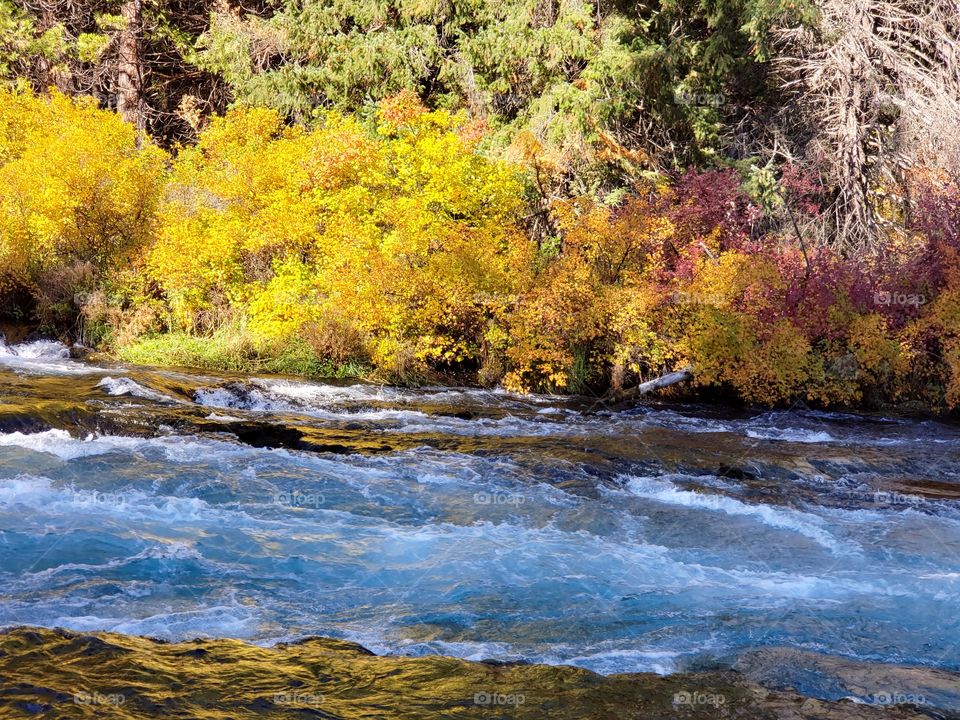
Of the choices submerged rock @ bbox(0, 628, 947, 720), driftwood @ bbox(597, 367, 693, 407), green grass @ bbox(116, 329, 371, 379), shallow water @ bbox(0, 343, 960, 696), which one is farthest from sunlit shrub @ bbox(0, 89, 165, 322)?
submerged rock @ bbox(0, 628, 947, 720)

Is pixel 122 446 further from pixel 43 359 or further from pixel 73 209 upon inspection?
pixel 73 209

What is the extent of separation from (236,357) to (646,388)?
293 inches

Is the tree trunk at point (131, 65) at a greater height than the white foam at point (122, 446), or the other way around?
the tree trunk at point (131, 65)

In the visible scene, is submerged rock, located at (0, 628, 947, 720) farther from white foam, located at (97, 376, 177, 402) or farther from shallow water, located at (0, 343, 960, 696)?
white foam, located at (97, 376, 177, 402)

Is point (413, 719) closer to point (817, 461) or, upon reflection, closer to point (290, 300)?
point (817, 461)

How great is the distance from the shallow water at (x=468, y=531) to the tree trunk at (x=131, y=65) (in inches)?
761

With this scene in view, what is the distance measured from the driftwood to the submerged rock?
35.1 ft

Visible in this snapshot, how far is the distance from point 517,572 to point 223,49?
26.0 metres

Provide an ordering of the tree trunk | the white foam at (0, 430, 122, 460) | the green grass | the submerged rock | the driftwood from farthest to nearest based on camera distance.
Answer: the tree trunk, the green grass, the driftwood, the white foam at (0, 430, 122, 460), the submerged rock

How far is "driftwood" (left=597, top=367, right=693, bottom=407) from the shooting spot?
15570 mm

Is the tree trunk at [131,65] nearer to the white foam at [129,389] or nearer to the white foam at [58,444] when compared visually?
the white foam at [129,389]

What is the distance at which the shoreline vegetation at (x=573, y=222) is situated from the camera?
15.9 metres

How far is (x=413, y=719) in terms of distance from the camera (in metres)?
4.15

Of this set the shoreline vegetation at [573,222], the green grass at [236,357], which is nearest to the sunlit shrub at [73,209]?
the shoreline vegetation at [573,222]
